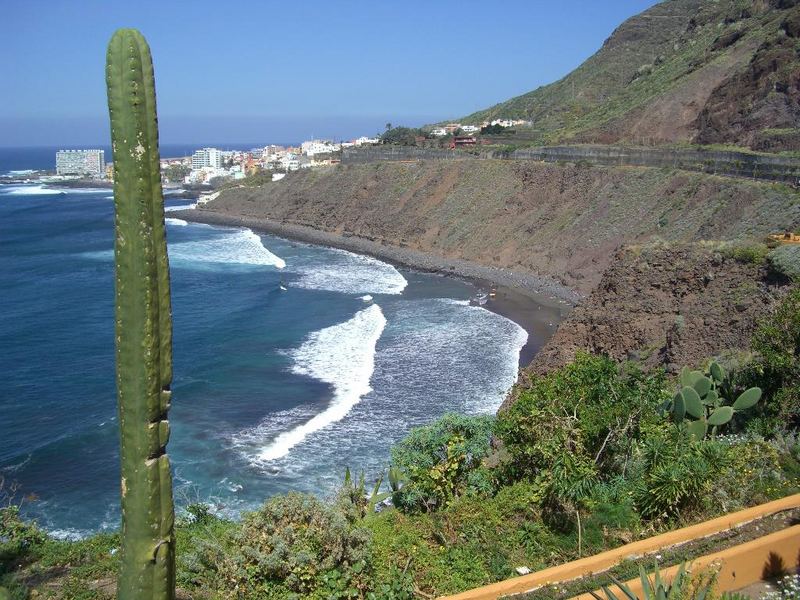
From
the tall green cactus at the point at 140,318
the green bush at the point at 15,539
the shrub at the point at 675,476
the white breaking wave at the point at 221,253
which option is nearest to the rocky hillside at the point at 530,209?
the white breaking wave at the point at 221,253

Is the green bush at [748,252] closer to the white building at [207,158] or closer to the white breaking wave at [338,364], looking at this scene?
the white breaking wave at [338,364]

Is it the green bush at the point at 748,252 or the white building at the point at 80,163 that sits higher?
the white building at the point at 80,163

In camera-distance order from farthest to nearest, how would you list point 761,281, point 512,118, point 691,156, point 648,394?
point 512,118, point 691,156, point 761,281, point 648,394

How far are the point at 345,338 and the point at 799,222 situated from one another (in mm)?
19108

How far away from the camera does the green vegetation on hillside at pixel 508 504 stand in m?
8.53

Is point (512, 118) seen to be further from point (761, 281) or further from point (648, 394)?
point (648, 394)

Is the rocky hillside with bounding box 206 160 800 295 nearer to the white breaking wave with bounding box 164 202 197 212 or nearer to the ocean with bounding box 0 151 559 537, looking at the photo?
the ocean with bounding box 0 151 559 537

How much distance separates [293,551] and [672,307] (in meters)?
18.7

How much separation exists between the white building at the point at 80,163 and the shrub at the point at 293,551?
497 ft

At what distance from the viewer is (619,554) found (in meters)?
8.41

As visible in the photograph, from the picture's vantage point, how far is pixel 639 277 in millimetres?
25578

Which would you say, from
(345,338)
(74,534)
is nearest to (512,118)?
(345,338)

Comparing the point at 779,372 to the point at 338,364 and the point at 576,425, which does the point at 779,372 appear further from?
the point at 338,364

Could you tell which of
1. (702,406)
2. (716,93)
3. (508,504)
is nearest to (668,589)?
(508,504)
